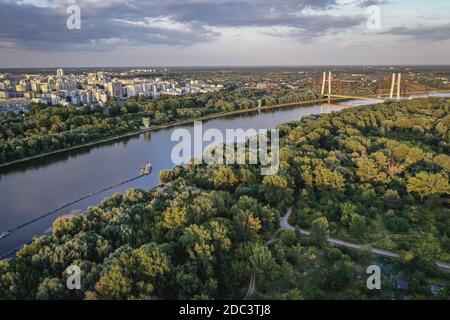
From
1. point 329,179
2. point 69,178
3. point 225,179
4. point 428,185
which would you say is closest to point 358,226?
point 329,179

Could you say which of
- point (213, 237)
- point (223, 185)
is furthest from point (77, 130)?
point (213, 237)

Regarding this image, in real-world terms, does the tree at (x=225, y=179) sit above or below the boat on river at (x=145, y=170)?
above

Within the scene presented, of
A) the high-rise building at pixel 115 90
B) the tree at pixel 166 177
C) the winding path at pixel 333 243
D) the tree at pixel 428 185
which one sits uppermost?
the high-rise building at pixel 115 90

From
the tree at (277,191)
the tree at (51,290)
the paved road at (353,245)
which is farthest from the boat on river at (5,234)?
the paved road at (353,245)

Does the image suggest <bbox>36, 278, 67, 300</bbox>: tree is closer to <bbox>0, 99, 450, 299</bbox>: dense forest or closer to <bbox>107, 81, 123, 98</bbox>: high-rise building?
<bbox>0, 99, 450, 299</bbox>: dense forest

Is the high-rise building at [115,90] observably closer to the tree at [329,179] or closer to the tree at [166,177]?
the tree at [166,177]

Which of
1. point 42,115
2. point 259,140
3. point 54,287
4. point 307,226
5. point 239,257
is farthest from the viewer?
point 42,115

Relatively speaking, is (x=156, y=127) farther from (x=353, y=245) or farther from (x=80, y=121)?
(x=353, y=245)

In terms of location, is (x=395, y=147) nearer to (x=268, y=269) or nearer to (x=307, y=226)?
(x=307, y=226)
